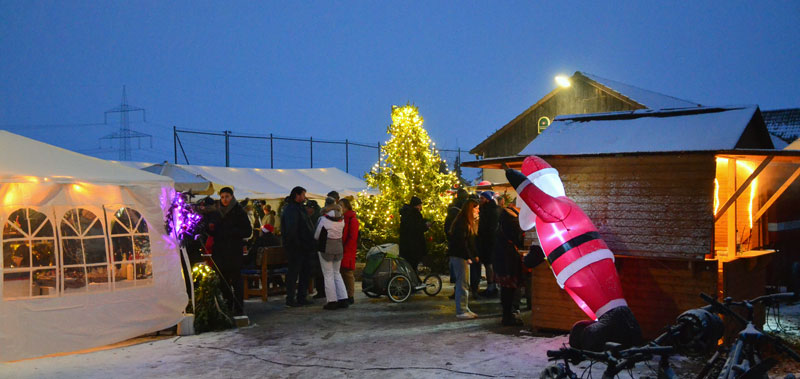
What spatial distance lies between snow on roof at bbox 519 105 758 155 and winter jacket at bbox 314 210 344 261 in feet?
12.0

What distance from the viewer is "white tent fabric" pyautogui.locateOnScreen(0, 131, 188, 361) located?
764 centimetres

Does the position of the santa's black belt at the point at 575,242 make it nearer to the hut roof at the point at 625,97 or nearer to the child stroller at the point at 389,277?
the child stroller at the point at 389,277

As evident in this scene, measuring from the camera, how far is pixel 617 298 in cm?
577

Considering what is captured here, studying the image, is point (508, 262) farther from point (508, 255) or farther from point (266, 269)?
point (266, 269)

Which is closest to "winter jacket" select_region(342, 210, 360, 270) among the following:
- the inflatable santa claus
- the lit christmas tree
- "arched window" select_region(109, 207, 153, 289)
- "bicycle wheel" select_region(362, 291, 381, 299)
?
"bicycle wheel" select_region(362, 291, 381, 299)

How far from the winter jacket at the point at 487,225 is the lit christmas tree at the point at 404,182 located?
159 inches

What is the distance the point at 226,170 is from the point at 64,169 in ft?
49.5

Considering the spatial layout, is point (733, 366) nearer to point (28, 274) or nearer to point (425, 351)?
point (425, 351)

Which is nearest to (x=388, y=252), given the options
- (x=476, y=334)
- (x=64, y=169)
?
(x=476, y=334)

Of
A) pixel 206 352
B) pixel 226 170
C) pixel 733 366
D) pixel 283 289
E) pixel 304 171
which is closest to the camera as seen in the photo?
pixel 733 366

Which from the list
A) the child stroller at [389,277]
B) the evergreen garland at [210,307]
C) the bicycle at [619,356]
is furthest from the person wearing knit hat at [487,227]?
the bicycle at [619,356]

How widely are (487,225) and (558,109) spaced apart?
21915mm

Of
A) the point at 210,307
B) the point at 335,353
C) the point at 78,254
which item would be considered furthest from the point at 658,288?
the point at 78,254

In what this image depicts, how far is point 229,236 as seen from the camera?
10016 mm
